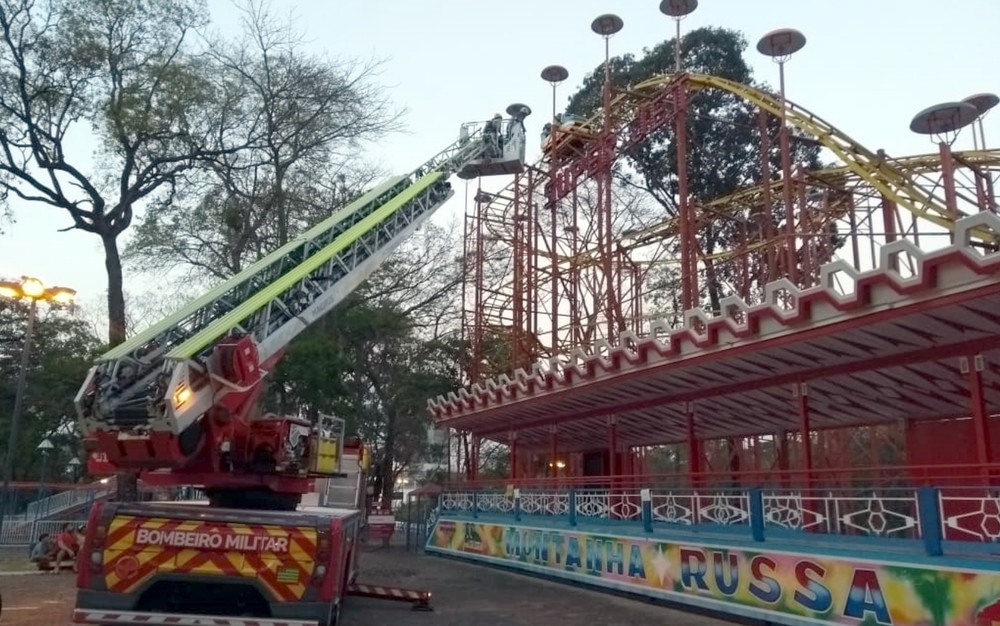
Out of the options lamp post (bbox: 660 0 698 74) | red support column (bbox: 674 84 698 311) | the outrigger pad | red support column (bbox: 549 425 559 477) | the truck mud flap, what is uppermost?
lamp post (bbox: 660 0 698 74)

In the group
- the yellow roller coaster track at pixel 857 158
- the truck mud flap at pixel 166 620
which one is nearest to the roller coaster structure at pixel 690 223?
the yellow roller coaster track at pixel 857 158

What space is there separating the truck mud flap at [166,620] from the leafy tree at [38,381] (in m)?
30.4

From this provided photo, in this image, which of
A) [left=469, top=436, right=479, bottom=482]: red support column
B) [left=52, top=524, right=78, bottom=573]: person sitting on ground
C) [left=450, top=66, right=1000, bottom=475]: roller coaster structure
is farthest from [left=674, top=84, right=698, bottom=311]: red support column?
[left=52, top=524, right=78, bottom=573]: person sitting on ground

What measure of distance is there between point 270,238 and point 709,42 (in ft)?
67.7

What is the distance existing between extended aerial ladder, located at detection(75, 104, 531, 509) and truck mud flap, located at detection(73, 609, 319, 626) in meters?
1.63

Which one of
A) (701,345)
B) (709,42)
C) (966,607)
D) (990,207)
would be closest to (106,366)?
(701,345)

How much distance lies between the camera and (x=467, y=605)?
1345 centimetres

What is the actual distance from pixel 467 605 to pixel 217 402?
6079mm

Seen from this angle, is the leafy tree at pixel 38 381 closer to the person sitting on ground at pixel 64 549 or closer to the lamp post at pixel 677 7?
the person sitting on ground at pixel 64 549

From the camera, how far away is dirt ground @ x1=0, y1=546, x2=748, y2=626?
11.5m

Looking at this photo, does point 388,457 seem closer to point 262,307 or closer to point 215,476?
point 262,307

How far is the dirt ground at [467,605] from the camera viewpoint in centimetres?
1149

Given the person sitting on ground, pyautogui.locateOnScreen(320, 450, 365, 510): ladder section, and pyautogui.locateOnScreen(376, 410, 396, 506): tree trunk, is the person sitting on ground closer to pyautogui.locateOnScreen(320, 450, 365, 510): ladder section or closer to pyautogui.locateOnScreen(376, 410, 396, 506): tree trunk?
pyautogui.locateOnScreen(320, 450, 365, 510): ladder section

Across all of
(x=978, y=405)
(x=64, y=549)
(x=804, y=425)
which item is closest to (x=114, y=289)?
(x=64, y=549)
